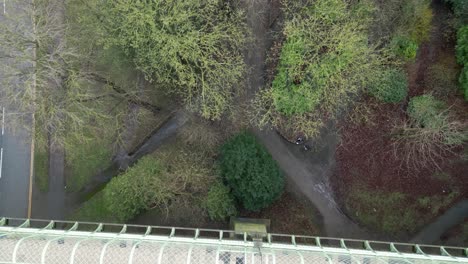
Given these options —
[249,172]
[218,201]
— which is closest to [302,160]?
[249,172]

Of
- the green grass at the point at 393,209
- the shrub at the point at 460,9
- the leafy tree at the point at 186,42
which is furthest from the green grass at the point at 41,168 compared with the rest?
the shrub at the point at 460,9

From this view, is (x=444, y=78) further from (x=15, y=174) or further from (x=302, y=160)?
(x=15, y=174)

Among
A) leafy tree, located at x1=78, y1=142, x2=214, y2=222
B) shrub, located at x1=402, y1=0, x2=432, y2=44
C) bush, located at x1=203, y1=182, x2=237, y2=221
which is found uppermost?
shrub, located at x1=402, y1=0, x2=432, y2=44

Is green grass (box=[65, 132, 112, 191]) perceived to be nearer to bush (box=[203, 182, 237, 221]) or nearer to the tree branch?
the tree branch

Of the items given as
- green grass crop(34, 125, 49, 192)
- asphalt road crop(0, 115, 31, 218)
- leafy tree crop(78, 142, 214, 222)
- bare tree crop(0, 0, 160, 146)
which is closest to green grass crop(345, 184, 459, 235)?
leafy tree crop(78, 142, 214, 222)

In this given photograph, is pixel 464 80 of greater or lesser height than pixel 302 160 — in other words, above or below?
above

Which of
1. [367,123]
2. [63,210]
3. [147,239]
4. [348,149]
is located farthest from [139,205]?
[367,123]
